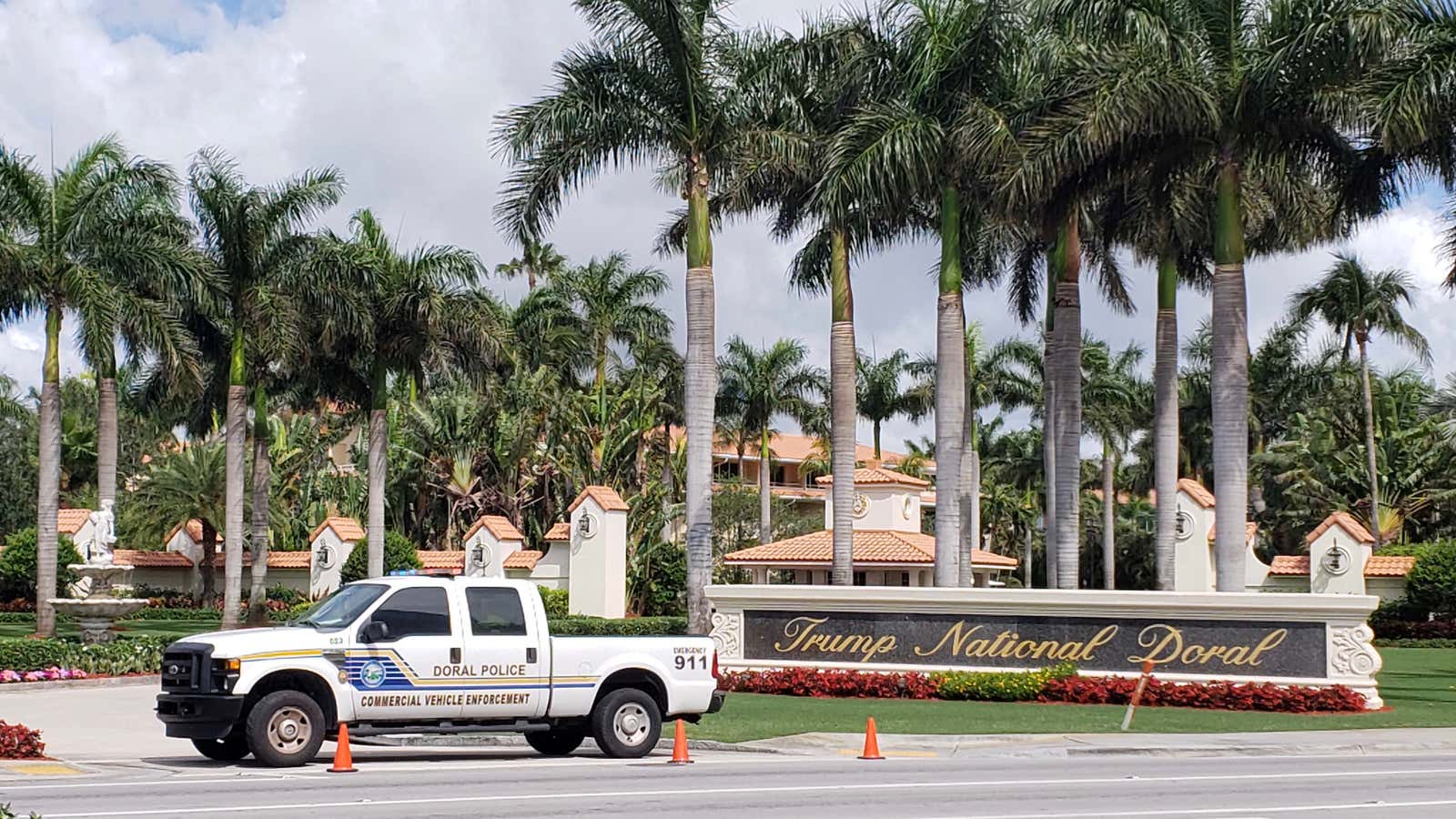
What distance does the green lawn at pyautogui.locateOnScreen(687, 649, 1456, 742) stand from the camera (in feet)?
67.1

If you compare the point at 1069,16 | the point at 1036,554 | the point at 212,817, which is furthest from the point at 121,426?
the point at 212,817

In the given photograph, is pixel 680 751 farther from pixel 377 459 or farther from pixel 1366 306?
Result: pixel 1366 306

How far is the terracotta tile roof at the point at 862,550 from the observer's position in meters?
44.2

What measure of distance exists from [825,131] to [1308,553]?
960 inches

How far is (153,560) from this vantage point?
6175 centimetres

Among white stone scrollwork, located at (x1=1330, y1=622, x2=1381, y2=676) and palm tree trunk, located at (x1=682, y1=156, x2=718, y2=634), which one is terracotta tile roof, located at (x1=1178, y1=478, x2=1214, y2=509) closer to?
palm tree trunk, located at (x1=682, y1=156, x2=718, y2=634)

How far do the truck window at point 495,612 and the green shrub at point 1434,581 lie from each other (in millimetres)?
36088

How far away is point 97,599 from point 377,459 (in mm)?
12806

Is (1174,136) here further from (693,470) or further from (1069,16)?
(693,470)

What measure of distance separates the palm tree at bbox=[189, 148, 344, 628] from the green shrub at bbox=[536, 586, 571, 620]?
877 centimetres

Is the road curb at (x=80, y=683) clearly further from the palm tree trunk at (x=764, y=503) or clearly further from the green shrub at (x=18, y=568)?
the palm tree trunk at (x=764, y=503)

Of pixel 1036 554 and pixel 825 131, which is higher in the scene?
pixel 825 131

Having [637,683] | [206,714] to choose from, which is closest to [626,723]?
[637,683]

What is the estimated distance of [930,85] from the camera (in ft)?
99.2
